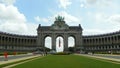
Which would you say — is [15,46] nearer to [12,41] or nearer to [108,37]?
[12,41]

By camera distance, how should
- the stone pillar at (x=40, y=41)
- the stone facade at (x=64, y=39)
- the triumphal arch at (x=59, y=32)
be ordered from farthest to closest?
the stone pillar at (x=40, y=41), the triumphal arch at (x=59, y=32), the stone facade at (x=64, y=39)

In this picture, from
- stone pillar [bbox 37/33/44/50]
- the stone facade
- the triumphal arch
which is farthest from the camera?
stone pillar [bbox 37/33/44/50]

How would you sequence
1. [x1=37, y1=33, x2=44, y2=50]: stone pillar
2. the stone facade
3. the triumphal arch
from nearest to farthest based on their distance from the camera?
1. the stone facade
2. the triumphal arch
3. [x1=37, y1=33, x2=44, y2=50]: stone pillar

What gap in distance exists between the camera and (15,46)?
137250 mm

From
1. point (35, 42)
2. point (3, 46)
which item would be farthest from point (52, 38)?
point (3, 46)

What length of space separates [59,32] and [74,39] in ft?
45.4

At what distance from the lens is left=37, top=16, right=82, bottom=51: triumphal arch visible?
476 ft

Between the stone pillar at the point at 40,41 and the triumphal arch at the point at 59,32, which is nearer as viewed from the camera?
the triumphal arch at the point at 59,32

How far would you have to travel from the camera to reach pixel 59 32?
147 meters

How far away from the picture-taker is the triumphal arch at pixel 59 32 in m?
145

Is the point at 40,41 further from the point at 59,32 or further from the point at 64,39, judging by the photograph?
the point at 64,39

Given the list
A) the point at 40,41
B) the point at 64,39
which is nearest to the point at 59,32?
the point at 64,39

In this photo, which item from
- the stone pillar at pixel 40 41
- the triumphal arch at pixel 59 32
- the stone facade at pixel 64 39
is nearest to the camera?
the stone facade at pixel 64 39

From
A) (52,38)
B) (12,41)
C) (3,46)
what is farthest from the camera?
(52,38)
